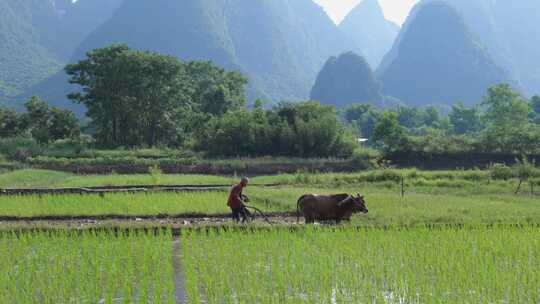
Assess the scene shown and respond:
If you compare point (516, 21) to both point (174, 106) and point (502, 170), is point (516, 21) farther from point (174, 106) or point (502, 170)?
point (502, 170)

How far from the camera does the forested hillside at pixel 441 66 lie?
443ft

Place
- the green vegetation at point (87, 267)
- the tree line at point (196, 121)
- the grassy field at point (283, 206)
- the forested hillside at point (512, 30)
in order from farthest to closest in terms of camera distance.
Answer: the forested hillside at point (512, 30) < the tree line at point (196, 121) < the grassy field at point (283, 206) < the green vegetation at point (87, 267)

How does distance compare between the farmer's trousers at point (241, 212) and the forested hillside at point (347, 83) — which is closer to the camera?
the farmer's trousers at point (241, 212)

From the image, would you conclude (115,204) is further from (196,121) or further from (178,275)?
(196,121)

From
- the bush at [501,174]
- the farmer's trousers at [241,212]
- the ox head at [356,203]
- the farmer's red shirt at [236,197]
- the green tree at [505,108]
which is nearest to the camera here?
the farmer's red shirt at [236,197]

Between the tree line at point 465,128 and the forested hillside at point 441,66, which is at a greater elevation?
the forested hillside at point 441,66

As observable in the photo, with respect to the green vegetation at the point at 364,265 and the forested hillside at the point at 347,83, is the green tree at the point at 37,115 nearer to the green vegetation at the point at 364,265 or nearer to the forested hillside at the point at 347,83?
the green vegetation at the point at 364,265

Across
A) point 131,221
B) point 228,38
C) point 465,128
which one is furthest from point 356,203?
point 228,38

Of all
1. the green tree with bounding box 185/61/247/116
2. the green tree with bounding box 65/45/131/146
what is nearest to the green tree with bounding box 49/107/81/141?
the green tree with bounding box 65/45/131/146

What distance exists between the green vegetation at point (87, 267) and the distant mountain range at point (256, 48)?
93004 mm

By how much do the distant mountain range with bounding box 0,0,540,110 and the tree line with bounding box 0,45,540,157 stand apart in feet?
194

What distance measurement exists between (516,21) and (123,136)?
541ft

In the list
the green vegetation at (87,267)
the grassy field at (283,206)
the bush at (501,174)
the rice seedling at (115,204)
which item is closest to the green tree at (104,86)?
the grassy field at (283,206)

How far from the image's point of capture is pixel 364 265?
9102mm
